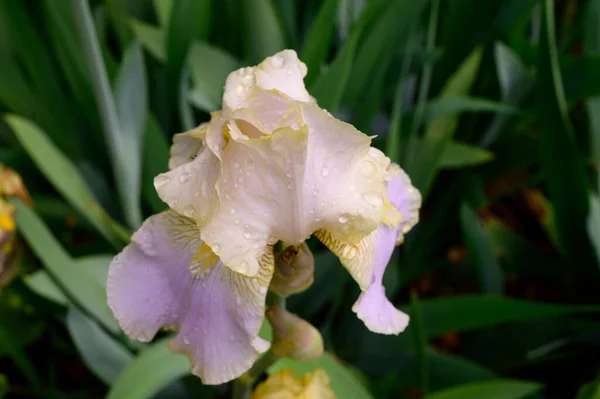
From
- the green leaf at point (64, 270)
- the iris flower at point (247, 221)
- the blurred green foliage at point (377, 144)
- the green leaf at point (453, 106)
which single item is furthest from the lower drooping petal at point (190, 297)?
the green leaf at point (453, 106)

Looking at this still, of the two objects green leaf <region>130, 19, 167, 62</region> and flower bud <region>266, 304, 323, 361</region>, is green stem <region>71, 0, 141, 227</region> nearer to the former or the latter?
green leaf <region>130, 19, 167, 62</region>

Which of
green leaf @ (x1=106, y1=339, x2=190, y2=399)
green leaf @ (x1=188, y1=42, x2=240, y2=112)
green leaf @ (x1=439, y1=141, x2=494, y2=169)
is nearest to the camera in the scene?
green leaf @ (x1=106, y1=339, x2=190, y2=399)

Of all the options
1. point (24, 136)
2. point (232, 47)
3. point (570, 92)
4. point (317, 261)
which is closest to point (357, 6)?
point (232, 47)

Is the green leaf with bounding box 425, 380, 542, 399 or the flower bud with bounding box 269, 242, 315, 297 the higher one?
the flower bud with bounding box 269, 242, 315, 297

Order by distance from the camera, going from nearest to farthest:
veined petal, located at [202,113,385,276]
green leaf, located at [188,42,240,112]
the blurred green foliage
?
veined petal, located at [202,113,385,276] < the blurred green foliage < green leaf, located at [188,42,240,112]

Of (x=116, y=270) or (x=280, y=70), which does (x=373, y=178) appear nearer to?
(x=280, y=70)

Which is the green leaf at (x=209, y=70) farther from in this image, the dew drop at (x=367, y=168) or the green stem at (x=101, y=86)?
the dew drop at (x=367, y=168)

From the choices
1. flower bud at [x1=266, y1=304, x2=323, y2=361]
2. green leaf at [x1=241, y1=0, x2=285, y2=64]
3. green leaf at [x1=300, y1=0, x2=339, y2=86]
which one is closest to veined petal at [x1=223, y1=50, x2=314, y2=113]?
flower bud at [x1=266, y1=304, x2=323, y2=361]
